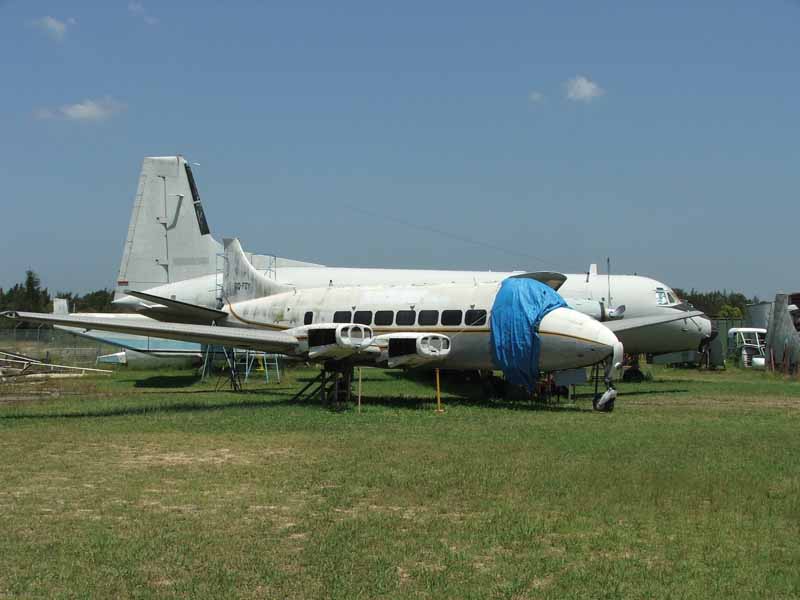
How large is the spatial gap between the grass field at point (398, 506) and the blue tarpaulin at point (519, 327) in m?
2.21

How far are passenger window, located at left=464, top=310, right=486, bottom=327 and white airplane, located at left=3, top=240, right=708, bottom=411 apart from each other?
25 millimetres

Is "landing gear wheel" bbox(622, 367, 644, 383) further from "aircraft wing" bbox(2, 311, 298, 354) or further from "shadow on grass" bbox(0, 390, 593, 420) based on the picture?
"aircraft wing" bbox(2, 311, 298, 354)

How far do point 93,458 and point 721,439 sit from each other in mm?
10313

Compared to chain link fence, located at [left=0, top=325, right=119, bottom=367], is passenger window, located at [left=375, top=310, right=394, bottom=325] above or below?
above

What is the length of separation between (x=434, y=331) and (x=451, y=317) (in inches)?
22.3

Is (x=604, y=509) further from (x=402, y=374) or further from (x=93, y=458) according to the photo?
(x=402, y=374)

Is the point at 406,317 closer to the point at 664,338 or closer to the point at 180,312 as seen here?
the point at 180,312

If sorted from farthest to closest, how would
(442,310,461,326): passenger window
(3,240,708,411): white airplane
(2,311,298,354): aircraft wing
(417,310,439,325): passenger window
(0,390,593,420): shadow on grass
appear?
(417,310,439,325): passenger window → (442,310,461,326): passenger window → (3,240,708,411): white airplane → (2,311,298,354): aircraft wing → (0,390,593,420): shadow on grass

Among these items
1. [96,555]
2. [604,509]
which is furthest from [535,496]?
[96,555]

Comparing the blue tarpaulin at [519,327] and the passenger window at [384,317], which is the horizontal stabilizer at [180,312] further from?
the blue tarpaulin at [519,327]

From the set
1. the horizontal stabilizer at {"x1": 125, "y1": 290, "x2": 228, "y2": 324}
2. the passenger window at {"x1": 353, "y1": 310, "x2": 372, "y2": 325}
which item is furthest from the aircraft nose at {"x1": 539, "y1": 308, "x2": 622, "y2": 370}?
the horizontal stabilizer at {"x1": 125, "y1": 290, "x2": 228, "y2": 324}

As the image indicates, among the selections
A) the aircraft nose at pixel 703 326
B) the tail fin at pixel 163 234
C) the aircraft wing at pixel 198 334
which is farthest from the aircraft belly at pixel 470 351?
the tail fin at pixel 163 234

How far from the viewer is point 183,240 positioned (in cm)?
3444

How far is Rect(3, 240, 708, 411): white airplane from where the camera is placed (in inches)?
781
